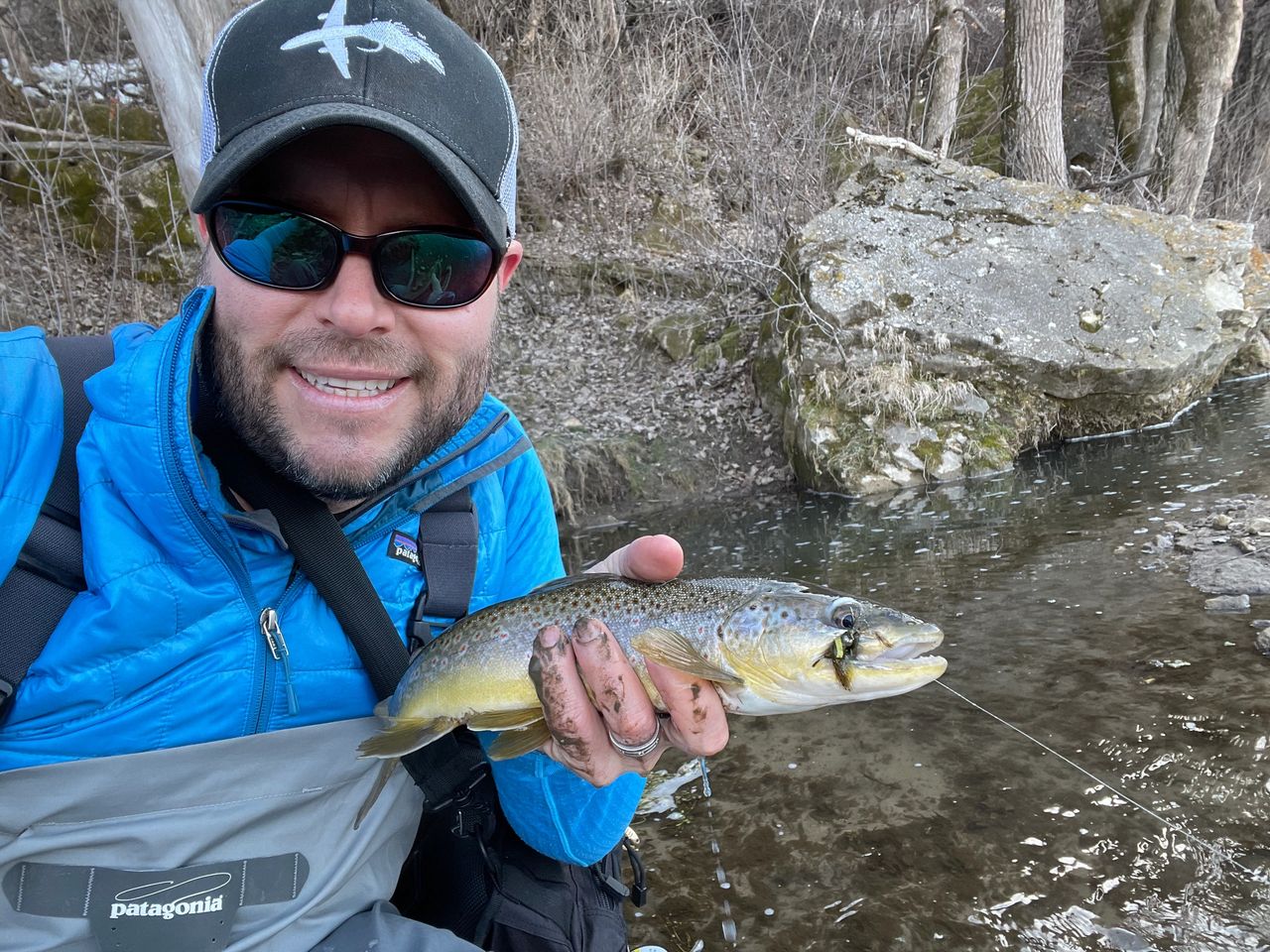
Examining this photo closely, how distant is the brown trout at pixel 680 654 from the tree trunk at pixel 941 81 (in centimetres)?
1284

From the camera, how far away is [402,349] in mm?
2045

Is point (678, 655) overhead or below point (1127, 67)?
below

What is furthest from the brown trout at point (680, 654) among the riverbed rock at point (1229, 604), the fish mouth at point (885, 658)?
the riverbed rock at point (1229, 604)

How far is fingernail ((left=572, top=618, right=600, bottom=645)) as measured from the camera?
6.17 feet

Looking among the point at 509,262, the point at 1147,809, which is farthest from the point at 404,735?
the point at 1147,809

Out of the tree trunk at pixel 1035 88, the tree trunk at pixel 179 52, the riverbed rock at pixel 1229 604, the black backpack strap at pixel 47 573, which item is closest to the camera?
the black backpack strap at pixel 47 573

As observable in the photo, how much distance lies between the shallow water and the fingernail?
1.79 metres

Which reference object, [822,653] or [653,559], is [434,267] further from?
[822,653]

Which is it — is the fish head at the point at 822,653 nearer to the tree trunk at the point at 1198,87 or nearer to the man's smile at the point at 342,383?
the man's smile at the point at 342,383

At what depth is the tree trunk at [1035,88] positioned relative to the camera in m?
12.1

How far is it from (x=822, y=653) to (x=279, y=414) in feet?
4.68

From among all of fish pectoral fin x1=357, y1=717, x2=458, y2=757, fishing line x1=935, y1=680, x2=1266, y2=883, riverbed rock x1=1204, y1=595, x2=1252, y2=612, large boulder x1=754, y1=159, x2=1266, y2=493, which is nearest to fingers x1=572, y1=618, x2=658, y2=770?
fish pectoral fin x1=357, y1=717, x2=458, y2=757

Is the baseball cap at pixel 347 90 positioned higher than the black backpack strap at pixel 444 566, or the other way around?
the baseball cap at pixel 347 90

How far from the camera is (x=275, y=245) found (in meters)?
1.91
